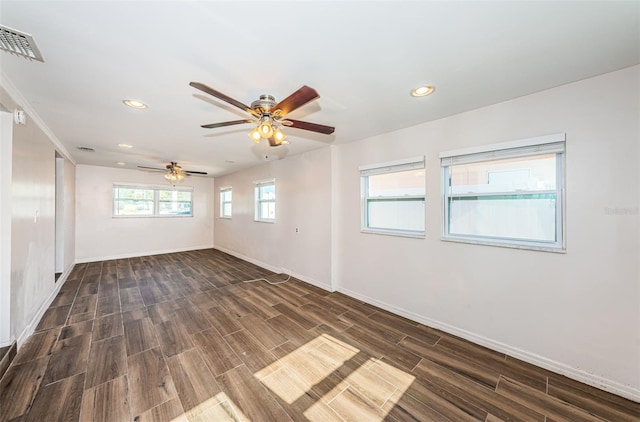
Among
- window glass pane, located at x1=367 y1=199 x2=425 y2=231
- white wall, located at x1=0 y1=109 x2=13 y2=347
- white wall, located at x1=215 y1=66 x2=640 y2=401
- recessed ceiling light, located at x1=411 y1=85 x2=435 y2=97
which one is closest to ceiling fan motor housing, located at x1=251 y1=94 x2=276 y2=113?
recessed ceiling light, located at x1=411 y1=85 x2=435 y2=97

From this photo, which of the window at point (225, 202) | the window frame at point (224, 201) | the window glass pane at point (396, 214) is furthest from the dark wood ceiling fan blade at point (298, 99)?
the window at point (225, 202)

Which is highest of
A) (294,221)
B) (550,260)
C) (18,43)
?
(18,43)

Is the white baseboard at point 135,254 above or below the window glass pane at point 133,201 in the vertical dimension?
below

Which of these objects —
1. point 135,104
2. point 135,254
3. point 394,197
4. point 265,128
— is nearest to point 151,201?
point 135,254

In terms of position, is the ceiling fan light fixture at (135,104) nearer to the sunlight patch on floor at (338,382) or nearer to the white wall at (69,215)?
the sunlight patch on floor at (338,382)

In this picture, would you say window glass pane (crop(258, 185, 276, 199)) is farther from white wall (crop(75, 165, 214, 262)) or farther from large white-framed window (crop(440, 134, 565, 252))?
large white-framed window (crop(440, 134, 565, 252))

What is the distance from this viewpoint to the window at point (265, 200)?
212 inches

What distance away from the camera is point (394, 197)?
328 centimetres

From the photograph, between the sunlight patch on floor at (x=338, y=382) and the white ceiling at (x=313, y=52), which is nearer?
the white ceiling at (x=313, y=52)

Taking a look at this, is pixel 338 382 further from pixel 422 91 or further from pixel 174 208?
pixel 174 208

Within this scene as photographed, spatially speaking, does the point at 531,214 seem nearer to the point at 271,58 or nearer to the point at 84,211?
the point at 271,58

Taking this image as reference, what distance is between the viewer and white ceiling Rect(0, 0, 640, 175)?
124 centimetres

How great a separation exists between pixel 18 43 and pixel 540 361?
184 inches

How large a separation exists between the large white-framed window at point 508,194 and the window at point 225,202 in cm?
623
